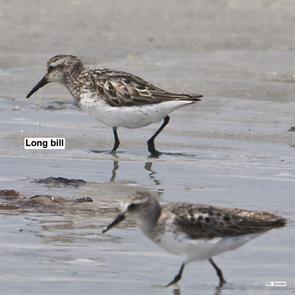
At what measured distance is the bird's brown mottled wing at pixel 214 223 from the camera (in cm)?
891

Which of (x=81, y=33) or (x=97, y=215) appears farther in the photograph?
(x=81, y=33)

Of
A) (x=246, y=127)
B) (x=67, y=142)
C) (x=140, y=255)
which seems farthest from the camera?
(x=246, y=127)

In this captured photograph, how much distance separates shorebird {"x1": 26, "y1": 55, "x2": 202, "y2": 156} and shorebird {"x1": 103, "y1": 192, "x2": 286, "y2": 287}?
519cm

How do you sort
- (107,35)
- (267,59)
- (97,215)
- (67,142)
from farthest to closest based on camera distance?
(107,35), (267,59), (67,142), (97,215)

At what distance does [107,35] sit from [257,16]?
283 centimetres

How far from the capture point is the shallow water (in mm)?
9250

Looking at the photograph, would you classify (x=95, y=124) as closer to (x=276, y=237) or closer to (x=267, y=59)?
(x=267, y=59)

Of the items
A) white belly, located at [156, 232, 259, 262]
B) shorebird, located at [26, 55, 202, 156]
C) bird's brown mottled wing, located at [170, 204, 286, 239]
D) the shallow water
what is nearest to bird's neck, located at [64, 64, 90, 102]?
shorebird, located at [26, 55, 202, 156]

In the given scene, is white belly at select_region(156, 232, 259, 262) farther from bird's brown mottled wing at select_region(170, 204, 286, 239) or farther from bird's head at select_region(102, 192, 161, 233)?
→ bird's head at select_region(102, 192, 161, 233)

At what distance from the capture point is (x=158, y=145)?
14781mm

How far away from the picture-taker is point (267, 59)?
19.9 meters

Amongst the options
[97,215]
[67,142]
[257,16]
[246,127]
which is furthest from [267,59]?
[97,215]

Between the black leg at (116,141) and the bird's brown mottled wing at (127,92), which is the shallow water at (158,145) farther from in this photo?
the bird's brown mottled wing at (127,92)

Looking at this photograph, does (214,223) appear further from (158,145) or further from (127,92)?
(127,92)
